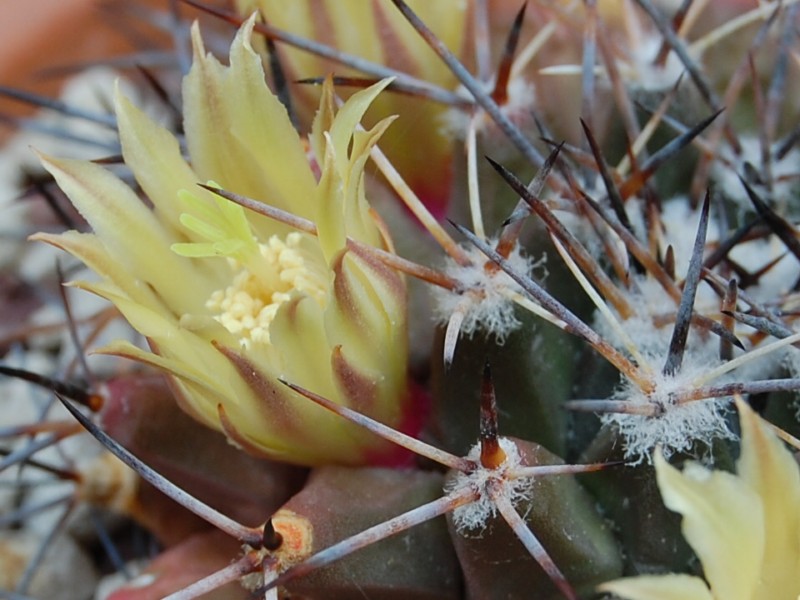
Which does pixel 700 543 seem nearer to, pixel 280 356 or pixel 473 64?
pixel 280 356

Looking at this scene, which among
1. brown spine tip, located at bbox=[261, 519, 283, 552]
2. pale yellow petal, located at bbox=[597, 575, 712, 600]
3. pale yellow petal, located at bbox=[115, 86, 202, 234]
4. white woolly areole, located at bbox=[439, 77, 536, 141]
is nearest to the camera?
pale yellow petal, located at bbox=[597, 575, 712, 600]

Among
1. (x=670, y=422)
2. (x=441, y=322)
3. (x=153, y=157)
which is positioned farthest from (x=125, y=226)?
(x=670, y=422)

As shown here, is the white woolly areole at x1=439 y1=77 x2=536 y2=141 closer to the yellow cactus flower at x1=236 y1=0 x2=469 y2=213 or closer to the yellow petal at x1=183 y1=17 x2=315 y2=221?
the yellow cactus flower at x1=236 y1=0 x2=469 y2=213

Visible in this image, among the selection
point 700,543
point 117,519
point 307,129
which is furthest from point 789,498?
point 117,519

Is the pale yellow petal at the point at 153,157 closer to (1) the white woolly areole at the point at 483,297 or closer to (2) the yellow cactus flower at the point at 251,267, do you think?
(2) the yellow cactus flower at the point at 251,267

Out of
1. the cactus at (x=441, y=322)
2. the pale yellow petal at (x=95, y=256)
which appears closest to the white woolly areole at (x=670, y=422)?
the cactus at (x=441, y=322)

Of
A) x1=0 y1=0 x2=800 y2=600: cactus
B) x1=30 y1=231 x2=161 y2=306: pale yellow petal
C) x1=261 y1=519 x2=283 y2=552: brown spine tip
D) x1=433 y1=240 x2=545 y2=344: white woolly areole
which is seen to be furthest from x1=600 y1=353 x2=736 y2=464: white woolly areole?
x1=30 y1=231 x2=161 y2=306: pale yellow petal

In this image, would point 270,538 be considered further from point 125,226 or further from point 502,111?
point 502,111
